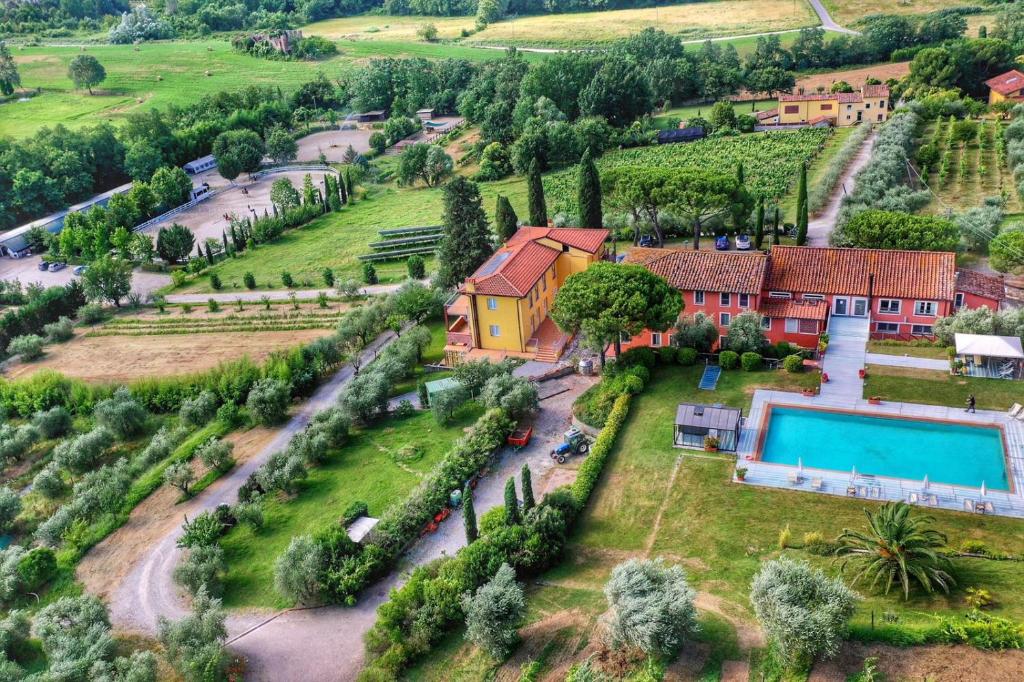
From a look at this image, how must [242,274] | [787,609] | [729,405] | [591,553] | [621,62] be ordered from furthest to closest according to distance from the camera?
[621,62]
[242,274]
[729,405]
[591,553]
[787,609]

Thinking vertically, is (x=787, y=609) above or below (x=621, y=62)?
below

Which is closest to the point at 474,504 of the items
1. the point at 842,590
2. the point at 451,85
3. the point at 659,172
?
the point at 842,590

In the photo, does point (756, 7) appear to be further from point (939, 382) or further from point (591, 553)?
point (591, 553)

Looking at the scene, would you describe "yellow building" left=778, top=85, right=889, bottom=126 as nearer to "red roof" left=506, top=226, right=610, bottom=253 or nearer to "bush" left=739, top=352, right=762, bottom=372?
"red roof" left=506, top=226, right=610, bottom=253

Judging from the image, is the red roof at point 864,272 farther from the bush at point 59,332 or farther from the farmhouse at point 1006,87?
the farmhouse at point 1006,87

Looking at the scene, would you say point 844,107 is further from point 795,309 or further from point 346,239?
point 346,239

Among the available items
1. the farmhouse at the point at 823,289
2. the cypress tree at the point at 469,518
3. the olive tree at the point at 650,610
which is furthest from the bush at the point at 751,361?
the olive tree at the point at 650,610

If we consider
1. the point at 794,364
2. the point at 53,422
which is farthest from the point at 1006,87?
the point at 53,422
